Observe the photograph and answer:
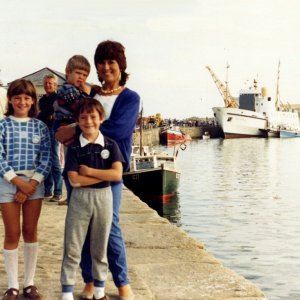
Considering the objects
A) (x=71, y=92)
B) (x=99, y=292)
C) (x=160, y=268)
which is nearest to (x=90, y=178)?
(x=71, y=92)

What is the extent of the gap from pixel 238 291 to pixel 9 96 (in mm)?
2253

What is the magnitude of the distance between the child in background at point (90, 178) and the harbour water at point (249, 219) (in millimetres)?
6919

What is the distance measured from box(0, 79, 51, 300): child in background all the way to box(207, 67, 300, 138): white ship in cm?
8847

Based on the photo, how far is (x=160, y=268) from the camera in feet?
16.6

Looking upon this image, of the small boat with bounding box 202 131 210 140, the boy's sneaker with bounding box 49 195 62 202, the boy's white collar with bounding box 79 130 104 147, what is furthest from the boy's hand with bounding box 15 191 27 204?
the small boat with bounding box 202 131 210 140

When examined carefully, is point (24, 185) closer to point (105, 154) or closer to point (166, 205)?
point (105, 154)

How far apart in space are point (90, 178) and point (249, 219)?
15.8 metres

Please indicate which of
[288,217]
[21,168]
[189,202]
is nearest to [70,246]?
[21,168]

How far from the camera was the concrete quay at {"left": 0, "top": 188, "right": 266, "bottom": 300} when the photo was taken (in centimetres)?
428

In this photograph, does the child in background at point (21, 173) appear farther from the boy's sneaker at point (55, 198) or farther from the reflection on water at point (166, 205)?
the reflection on water at point (166, 205)

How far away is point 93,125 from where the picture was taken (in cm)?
361

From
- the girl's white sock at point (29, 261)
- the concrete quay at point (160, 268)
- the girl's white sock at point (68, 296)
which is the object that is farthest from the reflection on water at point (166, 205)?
the girl's white sock at point (68, 296)

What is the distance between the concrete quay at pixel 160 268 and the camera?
169 inches

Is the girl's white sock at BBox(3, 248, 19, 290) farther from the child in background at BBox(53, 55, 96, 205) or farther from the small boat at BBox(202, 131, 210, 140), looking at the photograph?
the small boat at BBox(202, 131, 210, 140)
